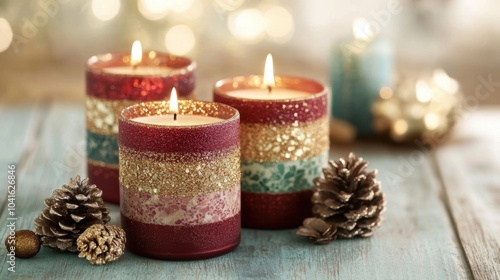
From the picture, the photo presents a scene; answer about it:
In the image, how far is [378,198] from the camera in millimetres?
1112

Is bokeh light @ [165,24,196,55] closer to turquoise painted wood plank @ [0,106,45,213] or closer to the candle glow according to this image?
turquoise painted wood plank @ [0,106,45,213]

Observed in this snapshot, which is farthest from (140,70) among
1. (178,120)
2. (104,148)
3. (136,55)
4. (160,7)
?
(160,7)

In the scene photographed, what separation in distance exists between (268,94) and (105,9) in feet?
4.44

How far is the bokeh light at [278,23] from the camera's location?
2482 millimetres

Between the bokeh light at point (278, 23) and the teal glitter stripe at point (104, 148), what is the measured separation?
4.28 ft

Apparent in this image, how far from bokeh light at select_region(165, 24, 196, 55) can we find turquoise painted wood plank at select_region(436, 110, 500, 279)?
0.98 meters

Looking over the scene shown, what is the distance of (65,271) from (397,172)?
1.92 feet

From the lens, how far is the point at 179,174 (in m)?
1.00

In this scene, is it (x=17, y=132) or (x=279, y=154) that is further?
(x=17, y=132)

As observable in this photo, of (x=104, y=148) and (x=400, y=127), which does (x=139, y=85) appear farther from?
(x=400, y=127)

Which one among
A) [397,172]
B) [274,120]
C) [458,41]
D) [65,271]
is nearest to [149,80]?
[274,120]

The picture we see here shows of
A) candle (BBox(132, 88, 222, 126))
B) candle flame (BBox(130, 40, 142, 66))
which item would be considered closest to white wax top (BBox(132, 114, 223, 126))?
candle (BBox(132, 88, 222, 126))

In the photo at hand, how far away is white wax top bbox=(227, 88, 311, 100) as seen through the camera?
119 centimetres

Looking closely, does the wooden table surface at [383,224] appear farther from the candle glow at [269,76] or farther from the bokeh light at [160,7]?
the bokeh light at [160,7]
